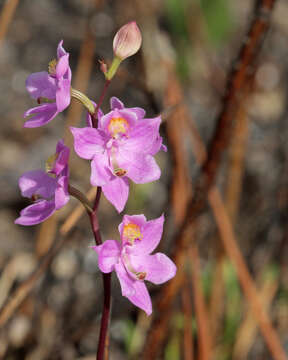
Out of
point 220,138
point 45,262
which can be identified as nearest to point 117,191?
point 45,262

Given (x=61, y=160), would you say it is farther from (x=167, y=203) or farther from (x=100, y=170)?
(x=167, y=203)

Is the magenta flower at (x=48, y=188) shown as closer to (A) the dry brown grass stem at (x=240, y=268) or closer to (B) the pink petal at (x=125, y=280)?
(B) the pink petal at (x=125, y=280)

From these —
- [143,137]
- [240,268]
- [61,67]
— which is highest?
[61,67]

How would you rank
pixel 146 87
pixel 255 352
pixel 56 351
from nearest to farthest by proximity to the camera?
pixel 146 87
pixel 56 351
pixel 255 352

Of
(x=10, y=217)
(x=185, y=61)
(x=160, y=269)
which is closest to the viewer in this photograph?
(x=160, y=269)

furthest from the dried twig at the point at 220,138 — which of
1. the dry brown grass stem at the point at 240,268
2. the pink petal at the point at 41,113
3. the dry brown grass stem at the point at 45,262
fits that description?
the pink petal at the point at 41,113

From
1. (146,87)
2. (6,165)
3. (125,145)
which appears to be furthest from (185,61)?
(125,145)

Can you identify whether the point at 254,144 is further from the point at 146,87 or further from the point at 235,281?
the point at 146,87
